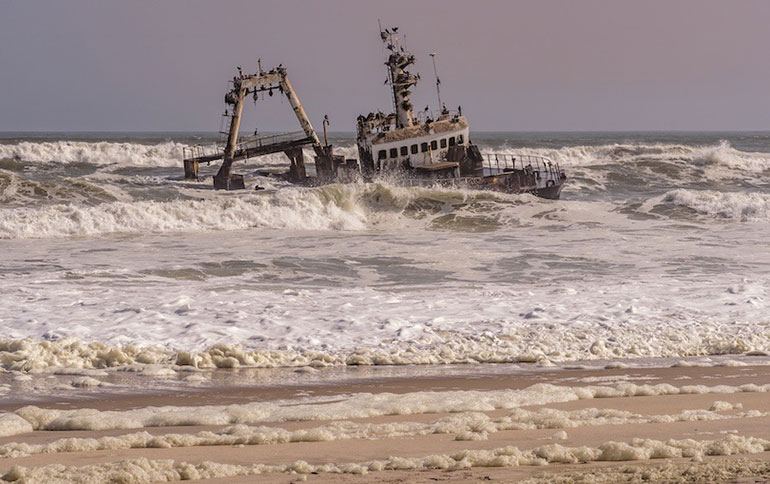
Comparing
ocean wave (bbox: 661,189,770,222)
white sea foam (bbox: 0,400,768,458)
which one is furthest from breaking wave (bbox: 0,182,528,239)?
white sea foam (bbox: 0,400,768,458)

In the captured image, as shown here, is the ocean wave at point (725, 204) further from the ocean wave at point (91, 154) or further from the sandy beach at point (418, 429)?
the ocean wave at point (91, 154)

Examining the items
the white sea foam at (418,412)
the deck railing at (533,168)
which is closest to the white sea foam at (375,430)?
the white sea foam at (418,412)

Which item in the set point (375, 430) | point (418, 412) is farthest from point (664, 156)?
point (375, 430)

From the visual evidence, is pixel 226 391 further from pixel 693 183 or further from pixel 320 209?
pixel 693 183

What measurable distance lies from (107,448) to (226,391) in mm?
2761

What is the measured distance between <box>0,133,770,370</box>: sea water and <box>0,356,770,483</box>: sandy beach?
3.89ft

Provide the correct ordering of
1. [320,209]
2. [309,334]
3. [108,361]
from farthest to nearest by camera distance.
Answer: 1. [320,209]
2. [309,334]
3. [108,361]

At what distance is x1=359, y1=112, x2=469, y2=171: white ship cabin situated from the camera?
34.7 meters

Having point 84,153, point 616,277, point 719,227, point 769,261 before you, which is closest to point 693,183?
point 719,227

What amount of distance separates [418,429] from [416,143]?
2827 cm

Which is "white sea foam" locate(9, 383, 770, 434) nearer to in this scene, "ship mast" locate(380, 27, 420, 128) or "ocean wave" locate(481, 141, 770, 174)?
"ship mast" locate(380, 27, 420, 128)

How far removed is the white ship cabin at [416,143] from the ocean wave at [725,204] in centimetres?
801

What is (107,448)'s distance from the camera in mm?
6426

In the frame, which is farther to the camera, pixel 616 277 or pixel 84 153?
pixel 84 153
